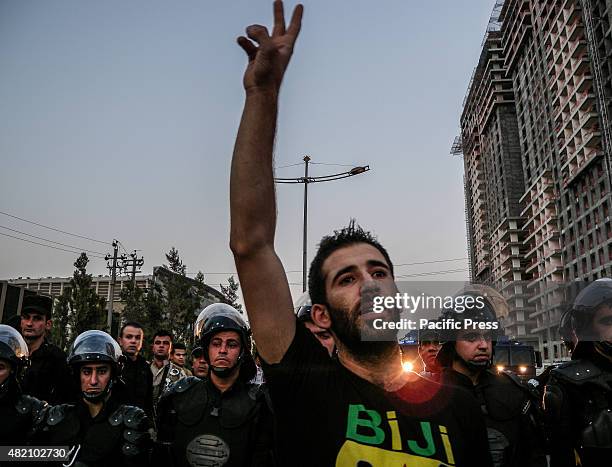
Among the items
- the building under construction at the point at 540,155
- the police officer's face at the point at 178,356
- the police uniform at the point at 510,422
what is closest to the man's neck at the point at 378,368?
the police uniform at the point at 510,422

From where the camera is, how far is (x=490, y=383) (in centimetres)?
368

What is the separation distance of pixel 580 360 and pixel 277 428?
2.60 meters

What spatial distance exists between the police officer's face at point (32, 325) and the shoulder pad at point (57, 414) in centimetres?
202

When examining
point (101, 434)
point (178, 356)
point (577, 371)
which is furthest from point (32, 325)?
point (577, 371)

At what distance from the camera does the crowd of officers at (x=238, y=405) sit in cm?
333

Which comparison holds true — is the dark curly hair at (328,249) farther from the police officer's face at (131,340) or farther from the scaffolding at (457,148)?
the scaffolding at (457,148)

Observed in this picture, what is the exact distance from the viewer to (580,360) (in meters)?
3.55

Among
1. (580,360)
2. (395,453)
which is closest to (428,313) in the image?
(580,360)

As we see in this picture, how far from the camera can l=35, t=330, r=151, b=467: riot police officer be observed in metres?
3.80

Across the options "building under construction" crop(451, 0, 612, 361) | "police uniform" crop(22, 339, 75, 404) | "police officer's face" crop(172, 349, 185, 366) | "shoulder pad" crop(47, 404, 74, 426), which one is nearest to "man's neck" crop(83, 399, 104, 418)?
"shoulder pad" crop(47, 404, 74, 426)

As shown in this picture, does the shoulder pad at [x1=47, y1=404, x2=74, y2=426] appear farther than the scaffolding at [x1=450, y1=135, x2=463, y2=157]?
No

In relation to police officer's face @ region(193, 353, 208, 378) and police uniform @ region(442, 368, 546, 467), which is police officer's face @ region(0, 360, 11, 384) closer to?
police officer's face @ region(193, 353, 208, 378)

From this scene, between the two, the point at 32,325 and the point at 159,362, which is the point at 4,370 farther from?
the point at 159,362

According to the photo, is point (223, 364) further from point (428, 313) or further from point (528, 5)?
point (528, 5)
